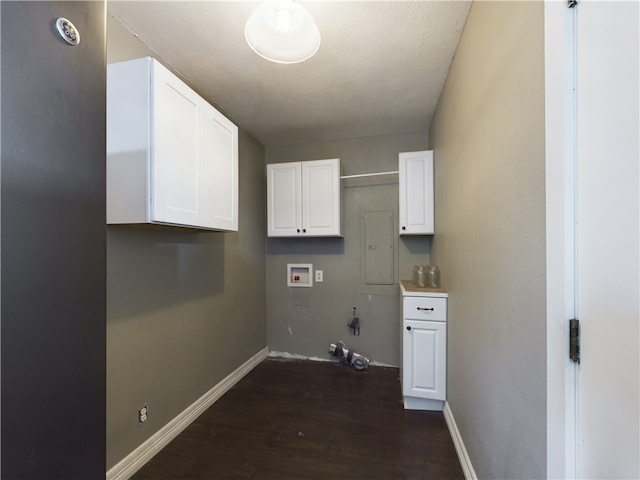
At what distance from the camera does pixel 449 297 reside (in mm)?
1898

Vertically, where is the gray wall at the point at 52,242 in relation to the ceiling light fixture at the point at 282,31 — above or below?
below

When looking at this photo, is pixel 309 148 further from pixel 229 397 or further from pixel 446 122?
pixel 229 397

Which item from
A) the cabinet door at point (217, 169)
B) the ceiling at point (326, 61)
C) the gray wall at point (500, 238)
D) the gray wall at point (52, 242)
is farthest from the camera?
the cabinet door at point (217, 169)

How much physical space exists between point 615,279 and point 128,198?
5.71ft

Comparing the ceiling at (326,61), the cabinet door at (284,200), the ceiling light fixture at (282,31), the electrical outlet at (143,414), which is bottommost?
the electrical outlet at (143,414)

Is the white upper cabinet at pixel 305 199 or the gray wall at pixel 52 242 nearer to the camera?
the gray wall at pixel 52 242

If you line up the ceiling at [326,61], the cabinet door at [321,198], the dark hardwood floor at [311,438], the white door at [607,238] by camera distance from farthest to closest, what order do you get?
1. the cabinet door at [321,198]
2. the dark hardwood floor at [311,438]
3. the ceiling at [326,61]
4. the white door at [607,238]

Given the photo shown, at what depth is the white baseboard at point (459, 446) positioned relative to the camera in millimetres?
1383

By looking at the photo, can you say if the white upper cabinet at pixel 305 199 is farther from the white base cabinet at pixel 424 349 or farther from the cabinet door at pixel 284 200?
the white base cabinet at pixel 424 349

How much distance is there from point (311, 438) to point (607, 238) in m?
1.90

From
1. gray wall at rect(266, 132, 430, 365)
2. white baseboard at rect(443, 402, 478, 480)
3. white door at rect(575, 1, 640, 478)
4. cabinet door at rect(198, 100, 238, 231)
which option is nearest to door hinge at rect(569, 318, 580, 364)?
white door at rect(575, 1, 640, 478)

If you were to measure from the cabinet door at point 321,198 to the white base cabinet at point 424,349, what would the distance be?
105cm

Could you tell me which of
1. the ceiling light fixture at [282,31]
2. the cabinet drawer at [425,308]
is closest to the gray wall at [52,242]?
the ceiling light fixture at [282,31]

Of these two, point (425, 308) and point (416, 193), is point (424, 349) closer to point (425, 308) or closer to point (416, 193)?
point (425, 308)
